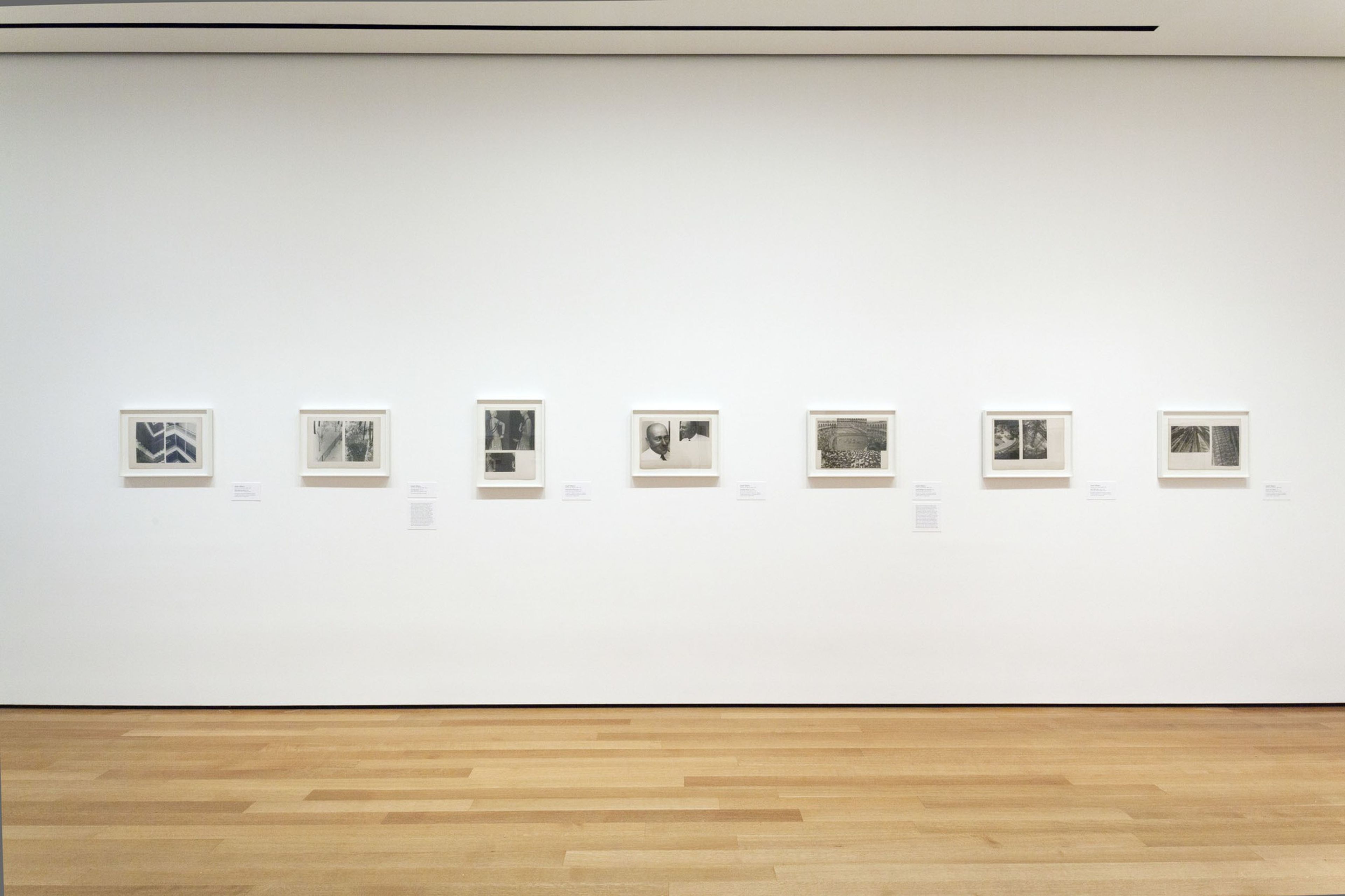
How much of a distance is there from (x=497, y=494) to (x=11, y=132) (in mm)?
5812

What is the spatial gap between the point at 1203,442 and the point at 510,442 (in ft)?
22.1

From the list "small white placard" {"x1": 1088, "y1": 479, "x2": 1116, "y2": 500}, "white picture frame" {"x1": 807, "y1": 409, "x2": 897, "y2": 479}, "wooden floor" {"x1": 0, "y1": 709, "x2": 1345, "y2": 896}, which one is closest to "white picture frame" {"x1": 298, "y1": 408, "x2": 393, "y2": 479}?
"wooden floor" {"x1": 0, "y1": 709, "x2": 1345, "y2": 896}

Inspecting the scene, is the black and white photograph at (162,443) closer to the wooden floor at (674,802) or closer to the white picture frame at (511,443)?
the wooden floor at (674,802)

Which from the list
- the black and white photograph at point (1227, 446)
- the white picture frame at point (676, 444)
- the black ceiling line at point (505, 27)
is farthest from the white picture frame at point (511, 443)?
the black and white photograph at point (1227, 446)

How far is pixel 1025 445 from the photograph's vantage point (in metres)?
7.85

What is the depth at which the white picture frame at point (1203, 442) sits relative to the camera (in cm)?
785

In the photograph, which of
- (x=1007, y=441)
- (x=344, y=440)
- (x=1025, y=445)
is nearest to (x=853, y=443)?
(x=1007, y=441)

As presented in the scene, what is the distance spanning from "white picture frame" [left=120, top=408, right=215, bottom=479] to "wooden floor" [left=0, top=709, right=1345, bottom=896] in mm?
2298

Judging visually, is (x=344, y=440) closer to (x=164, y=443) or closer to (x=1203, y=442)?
(x=164, y=443)

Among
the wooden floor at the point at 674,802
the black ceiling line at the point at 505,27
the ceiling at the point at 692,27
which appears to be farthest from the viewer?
the black ceiling line at the point at 505,27

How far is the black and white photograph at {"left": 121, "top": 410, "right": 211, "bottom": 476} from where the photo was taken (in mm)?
7754

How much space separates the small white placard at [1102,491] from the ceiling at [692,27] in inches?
164

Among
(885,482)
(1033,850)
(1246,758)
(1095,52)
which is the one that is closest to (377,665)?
(885,482)

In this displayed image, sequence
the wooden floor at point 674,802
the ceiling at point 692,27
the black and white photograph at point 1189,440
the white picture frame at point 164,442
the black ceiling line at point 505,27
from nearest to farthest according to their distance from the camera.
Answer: the wooden floor at point 674,802 → the ceiling at point 692,27 → the black ceiling line at point 505,27 → the white picture frame at point 164,442 → the black and white photograph at point 1189,440
